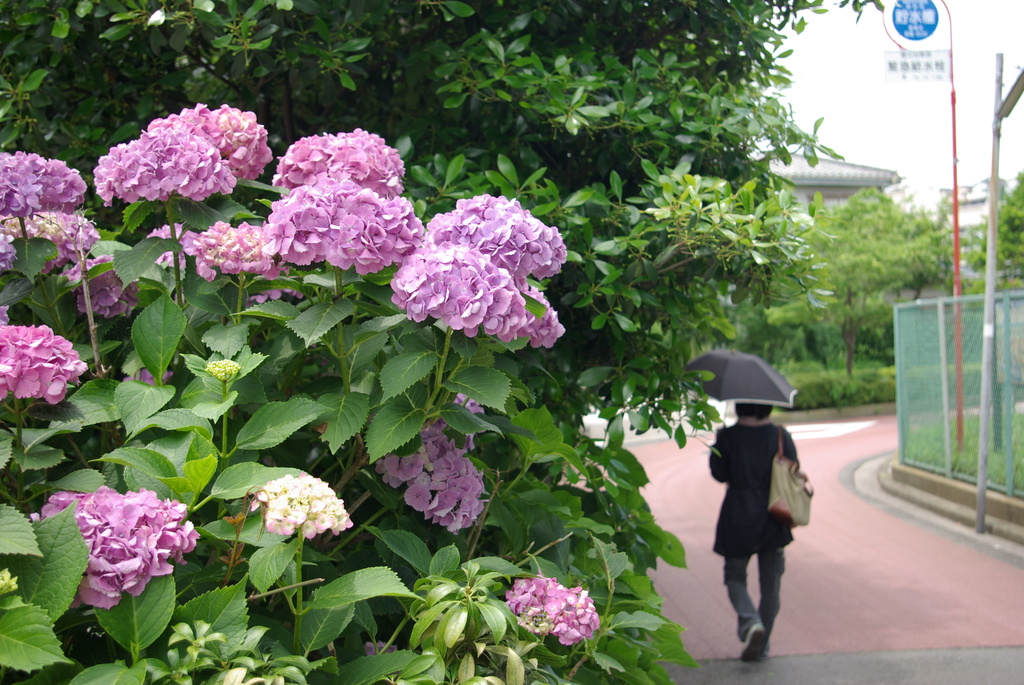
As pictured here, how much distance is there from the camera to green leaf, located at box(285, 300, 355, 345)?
1.69 meters

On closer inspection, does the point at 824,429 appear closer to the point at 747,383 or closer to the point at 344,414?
the point at 747,383

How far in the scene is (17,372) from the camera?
153 centimetres

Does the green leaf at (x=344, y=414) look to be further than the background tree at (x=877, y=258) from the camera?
No

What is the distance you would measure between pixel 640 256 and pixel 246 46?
1465 mm

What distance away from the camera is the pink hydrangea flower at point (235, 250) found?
1.88 m

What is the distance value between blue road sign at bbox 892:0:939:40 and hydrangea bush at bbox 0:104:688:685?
25.9 feet

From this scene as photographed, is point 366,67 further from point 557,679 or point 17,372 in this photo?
point 557,679

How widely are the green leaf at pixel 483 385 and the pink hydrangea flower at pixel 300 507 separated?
350mm

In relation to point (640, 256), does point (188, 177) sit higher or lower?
higher

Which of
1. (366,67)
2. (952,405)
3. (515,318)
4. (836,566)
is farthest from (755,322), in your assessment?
(515,318)

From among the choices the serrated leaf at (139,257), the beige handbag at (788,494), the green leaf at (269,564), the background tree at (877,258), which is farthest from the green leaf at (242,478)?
the background tree at (877,258)

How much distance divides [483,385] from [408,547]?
0.37 meters

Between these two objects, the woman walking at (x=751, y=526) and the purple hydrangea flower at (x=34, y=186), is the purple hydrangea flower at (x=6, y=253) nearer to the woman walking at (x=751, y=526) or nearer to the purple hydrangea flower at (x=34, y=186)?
the purple hydrangea flower at (x=34, y=186)

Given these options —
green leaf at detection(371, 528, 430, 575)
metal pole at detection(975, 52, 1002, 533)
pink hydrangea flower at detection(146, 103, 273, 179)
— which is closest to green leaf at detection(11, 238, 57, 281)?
pink hydrangea flower at detection(146, 103, 273, 179)
